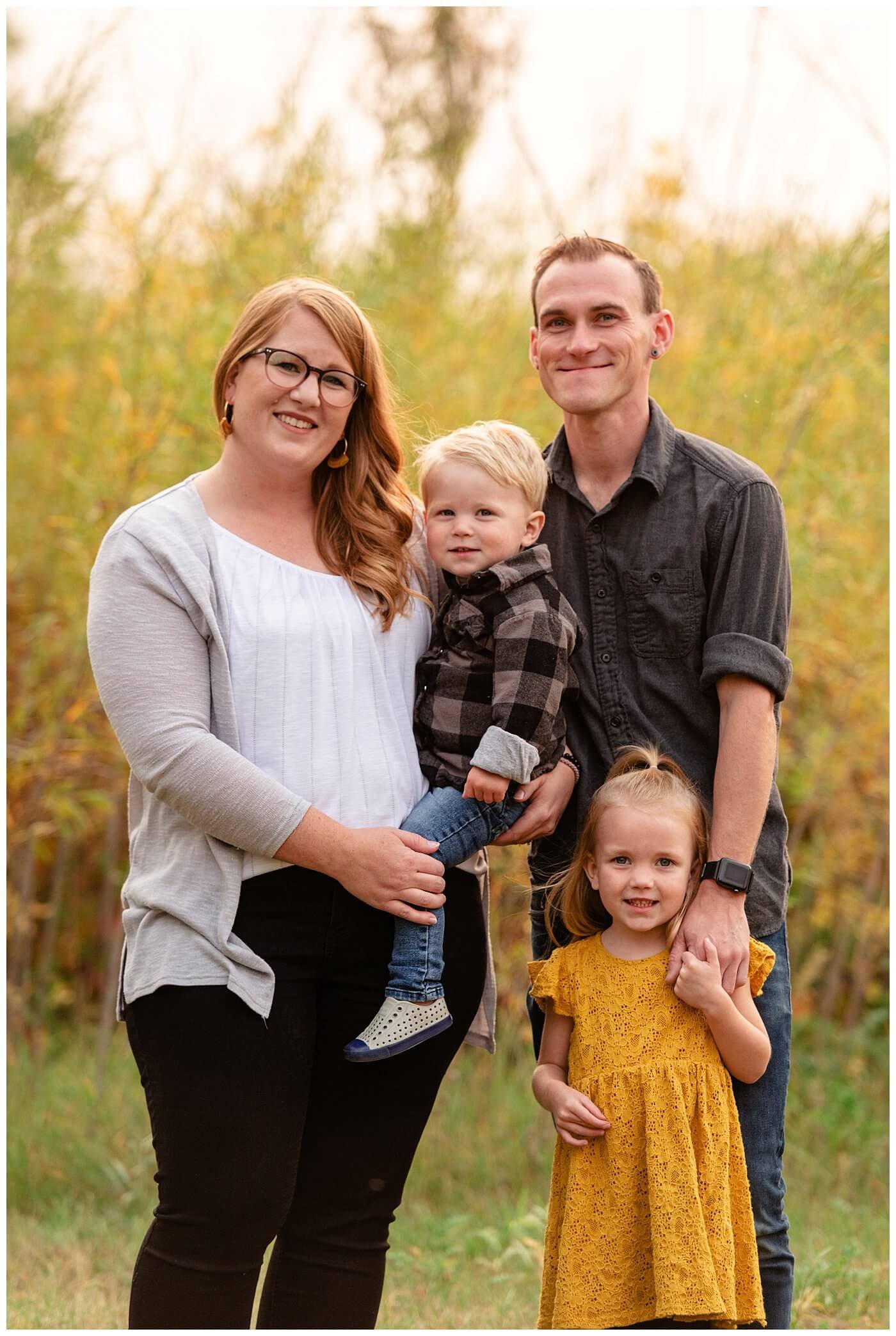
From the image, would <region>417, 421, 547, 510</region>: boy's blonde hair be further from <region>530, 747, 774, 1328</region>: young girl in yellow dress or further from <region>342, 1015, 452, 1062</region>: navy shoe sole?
<region>342, 1015, 452, 1062</region>: navy shoe sole

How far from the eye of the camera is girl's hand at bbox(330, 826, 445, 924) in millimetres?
2043

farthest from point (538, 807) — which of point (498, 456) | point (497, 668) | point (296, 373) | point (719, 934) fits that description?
point (296, 373)

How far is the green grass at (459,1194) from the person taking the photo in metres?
3.27

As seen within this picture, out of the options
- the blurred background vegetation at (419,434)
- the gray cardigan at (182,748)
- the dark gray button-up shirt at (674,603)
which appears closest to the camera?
the gray cardigan at (182,748)

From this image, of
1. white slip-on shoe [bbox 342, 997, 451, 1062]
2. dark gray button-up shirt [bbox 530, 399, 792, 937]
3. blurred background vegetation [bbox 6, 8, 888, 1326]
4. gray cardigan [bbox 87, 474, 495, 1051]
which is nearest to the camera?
gray cardigan [bbox 87, 474, 495, 1051]

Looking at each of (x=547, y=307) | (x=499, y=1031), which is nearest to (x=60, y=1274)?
(x=499, y=1031)

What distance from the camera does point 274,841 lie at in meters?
A: 2.00

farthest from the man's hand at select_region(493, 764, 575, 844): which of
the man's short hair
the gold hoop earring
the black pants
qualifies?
the man's short hair

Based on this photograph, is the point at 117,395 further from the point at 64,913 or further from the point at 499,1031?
the point at 499,1031

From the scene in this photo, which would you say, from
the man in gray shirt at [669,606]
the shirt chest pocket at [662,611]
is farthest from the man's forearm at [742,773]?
the shirt chest pocket at [662,611]

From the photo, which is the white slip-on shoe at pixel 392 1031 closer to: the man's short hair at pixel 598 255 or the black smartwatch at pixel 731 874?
the black smartwatch at pixel 731 874

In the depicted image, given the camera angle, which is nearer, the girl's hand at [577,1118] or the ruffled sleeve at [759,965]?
the girl's hand at [577,1118]

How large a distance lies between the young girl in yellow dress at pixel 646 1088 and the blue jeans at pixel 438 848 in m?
0.17

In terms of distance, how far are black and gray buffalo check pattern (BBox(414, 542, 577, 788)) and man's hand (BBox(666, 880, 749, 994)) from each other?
0.34 meters
